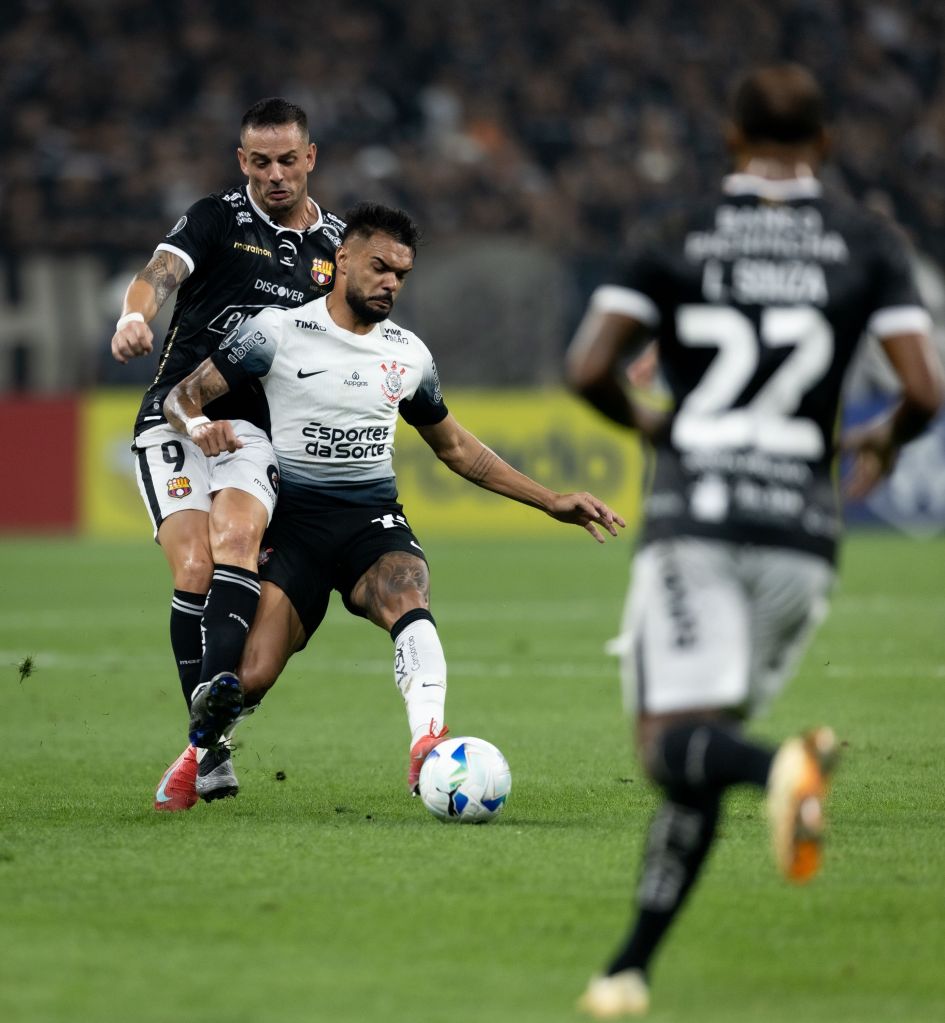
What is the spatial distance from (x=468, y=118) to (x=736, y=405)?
21.5m

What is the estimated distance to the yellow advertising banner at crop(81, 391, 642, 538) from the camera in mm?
21344

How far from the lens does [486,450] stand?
7035mm

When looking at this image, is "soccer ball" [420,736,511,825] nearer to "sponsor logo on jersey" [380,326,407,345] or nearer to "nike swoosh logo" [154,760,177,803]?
Result: "nike swoosh logo" [154,760,177,803]

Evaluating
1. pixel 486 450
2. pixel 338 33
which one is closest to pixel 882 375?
pixel 338 33

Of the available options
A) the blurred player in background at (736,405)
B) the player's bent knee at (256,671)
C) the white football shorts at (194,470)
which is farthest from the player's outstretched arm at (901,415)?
the white football shorts at (194,470)

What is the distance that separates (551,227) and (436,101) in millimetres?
2647

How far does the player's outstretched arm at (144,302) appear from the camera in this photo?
6242 mm

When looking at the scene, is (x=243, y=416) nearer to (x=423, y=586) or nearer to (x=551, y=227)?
(x=423, y=586)

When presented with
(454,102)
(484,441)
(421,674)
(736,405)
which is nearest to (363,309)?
(421,674)

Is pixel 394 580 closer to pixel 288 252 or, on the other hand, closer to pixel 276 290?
pixel 276 290

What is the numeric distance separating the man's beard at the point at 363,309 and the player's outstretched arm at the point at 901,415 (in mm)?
2772

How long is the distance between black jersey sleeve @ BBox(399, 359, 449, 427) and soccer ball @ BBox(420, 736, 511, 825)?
1329 mm

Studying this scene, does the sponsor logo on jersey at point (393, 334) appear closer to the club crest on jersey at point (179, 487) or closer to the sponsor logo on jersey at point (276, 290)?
the sponsor logo on jersey at point (276, 290)

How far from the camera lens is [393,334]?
274 inches
